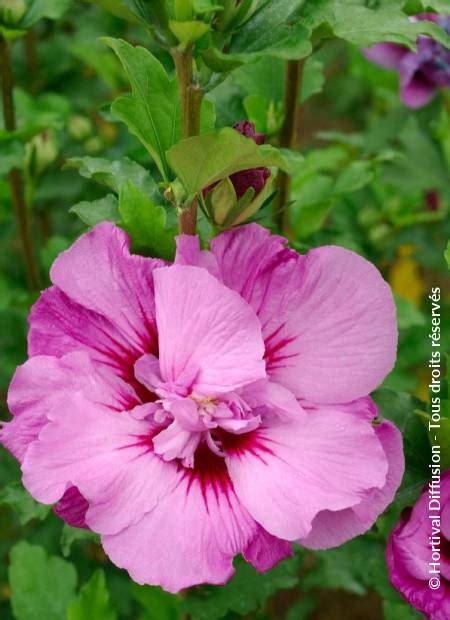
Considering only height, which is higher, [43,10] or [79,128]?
[43,10]

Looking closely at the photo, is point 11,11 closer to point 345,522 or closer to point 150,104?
point 150,104

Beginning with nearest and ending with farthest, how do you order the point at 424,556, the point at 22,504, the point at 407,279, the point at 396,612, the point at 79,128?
→ the point at 424,556 < the point at 22,504 < the point at 396,612 < the point at 79,128 < the point at 407,279

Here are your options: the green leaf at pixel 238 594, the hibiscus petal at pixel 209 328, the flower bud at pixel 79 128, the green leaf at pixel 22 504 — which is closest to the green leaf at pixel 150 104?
the hibiscus petal at pixel 209 328

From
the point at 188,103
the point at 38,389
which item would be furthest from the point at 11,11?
the point at 38,389

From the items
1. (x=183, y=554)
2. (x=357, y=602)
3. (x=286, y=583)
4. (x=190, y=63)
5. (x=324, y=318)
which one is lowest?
(x=357, y=602)

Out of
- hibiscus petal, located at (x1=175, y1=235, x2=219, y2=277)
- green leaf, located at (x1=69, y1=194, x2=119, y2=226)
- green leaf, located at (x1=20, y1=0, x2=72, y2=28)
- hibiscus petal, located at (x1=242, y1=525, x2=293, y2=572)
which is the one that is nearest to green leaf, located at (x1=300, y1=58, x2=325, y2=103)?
green leaf, located at (x1=20, y1=0, x2=72, y2=28)

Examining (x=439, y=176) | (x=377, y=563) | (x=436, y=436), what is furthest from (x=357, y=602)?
(x=436, y=436)

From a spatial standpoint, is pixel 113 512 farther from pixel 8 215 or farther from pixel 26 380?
pixel 8 215
